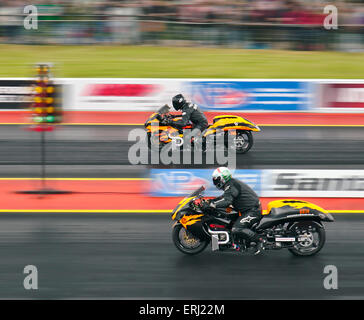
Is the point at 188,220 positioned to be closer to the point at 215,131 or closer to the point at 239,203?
the point at 239,203

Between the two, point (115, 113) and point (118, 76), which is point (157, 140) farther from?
point (118, 76)

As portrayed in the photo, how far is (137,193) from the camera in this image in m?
13.9

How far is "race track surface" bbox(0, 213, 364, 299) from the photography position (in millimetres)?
9359

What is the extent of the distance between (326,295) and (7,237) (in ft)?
19.3

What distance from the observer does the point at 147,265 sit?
10195mm

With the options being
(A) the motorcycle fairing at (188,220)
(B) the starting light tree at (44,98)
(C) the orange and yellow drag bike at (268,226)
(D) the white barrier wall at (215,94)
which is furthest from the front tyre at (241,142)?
(A) the motorcycle fairing at (188,220)

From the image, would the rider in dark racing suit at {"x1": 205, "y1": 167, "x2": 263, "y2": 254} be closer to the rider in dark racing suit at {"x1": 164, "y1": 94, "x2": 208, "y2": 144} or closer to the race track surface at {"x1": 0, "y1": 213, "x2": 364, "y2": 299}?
the race track surface at {"x1": 0, "y1": 213, "x2": 364, "y2": 299}

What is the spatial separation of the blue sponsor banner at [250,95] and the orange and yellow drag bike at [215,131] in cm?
395

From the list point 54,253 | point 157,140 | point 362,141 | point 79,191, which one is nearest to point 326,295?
point 54,253

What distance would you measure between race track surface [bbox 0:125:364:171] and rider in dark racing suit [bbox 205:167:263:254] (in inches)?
214

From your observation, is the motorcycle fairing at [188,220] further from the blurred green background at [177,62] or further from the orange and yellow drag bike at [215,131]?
the blurred green background at [177,62]

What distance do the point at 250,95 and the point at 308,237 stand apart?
10.3 meters

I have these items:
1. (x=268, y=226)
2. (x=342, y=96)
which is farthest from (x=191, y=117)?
(x=342, y=96)

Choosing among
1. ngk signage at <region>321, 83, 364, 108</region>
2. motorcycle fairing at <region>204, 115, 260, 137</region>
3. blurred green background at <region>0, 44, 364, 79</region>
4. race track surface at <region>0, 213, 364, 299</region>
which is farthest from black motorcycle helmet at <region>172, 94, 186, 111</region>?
blurred green background at <region>0, 44, 364, 79</region>
